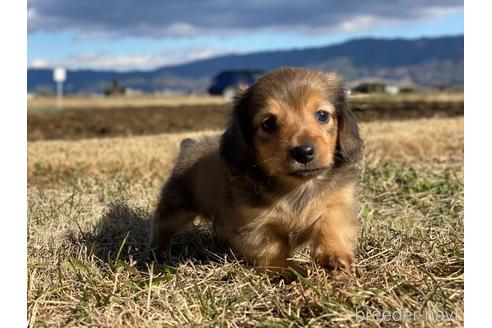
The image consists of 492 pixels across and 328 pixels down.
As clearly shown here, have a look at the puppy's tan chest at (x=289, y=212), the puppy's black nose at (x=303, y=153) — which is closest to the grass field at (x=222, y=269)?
the puppy's tan chest at (x=289, y=212)

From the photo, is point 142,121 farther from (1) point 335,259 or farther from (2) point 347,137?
(1) point 335,259

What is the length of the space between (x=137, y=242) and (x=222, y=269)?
1.15 m

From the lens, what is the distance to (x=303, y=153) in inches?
123

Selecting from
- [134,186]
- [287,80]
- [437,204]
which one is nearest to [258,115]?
[287,80]

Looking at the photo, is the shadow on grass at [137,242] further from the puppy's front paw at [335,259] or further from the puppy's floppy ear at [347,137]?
the puppy's floppy ear at [347,137]

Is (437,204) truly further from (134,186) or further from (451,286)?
(134,186)

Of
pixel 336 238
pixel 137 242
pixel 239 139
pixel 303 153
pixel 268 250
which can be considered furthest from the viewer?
pixel 137 242

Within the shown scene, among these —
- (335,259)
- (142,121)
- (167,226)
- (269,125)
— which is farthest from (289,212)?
(142,121)

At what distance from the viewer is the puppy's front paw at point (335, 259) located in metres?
3.30

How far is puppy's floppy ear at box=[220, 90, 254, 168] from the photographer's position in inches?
143
